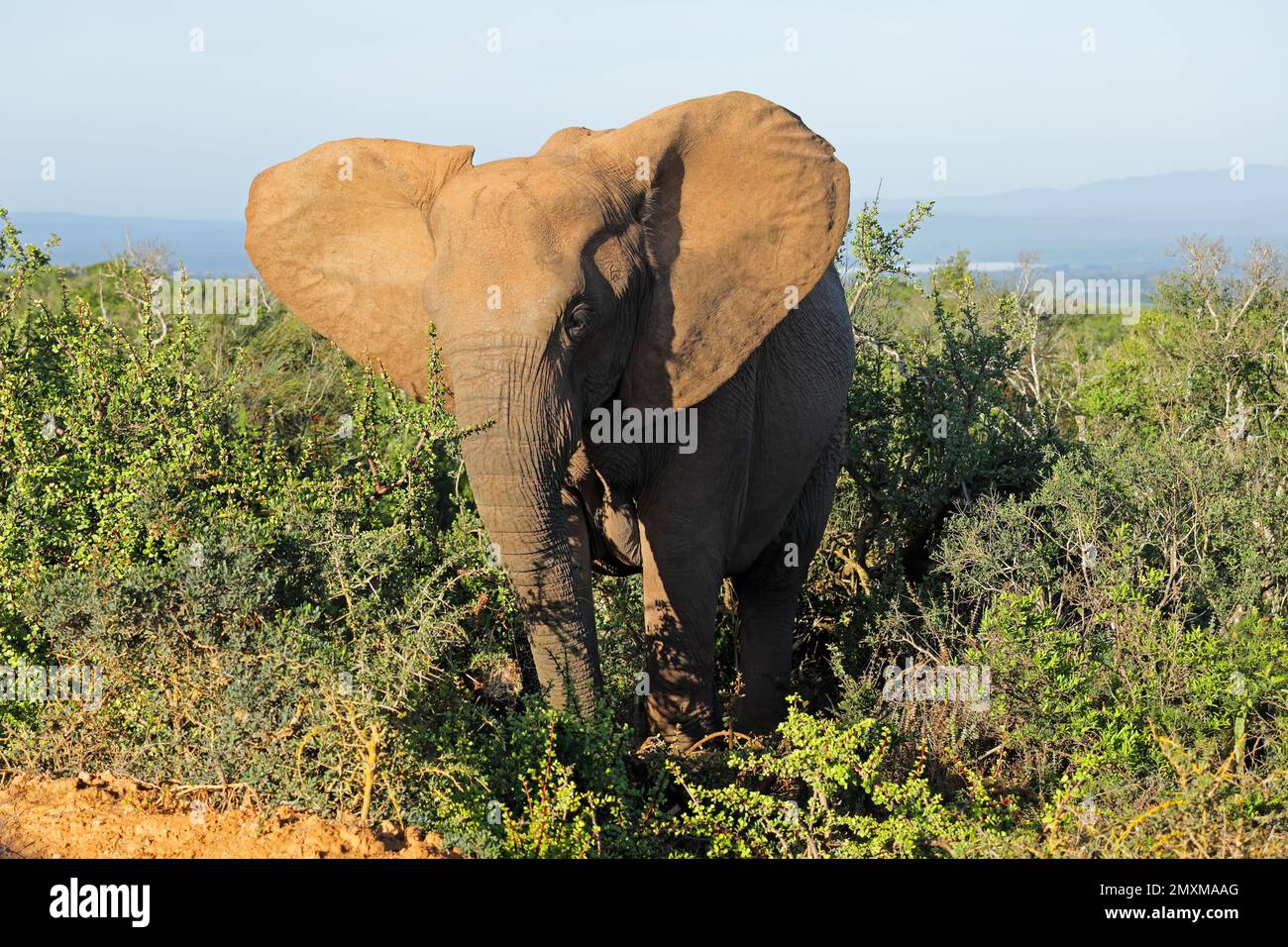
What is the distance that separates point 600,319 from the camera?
5566mm

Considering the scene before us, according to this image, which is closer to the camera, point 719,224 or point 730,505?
point 719,224

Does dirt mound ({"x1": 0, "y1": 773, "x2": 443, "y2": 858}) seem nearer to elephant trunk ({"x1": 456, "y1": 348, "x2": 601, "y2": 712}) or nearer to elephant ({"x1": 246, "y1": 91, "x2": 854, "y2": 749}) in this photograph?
elephant trunk ({"x1": 456, "y1": 348, "x2": 601, "y2": 712})

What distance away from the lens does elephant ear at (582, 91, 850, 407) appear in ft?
19.7

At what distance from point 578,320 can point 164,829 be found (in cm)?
250

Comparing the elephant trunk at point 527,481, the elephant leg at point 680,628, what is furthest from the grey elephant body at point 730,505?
the elephant trunk at point 527,481

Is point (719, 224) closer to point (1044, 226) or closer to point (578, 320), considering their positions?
point (578, 320)

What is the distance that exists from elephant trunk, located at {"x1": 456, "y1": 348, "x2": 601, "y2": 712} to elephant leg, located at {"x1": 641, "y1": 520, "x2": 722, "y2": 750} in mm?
958

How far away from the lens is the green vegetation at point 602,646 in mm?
4930

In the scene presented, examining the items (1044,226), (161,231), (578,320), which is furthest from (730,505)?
(1044,226)

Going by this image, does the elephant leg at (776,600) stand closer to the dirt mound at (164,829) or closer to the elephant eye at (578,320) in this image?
the elephant eye at (578,320)

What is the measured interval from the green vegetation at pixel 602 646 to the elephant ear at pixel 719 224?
115 centimetres

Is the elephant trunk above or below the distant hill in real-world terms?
below

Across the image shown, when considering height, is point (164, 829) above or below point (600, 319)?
below

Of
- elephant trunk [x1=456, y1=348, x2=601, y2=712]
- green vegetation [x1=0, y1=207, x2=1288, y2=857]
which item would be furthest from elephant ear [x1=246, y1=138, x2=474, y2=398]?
elephant trunk [x1=456, y1=348, x2=601, y2=712]
